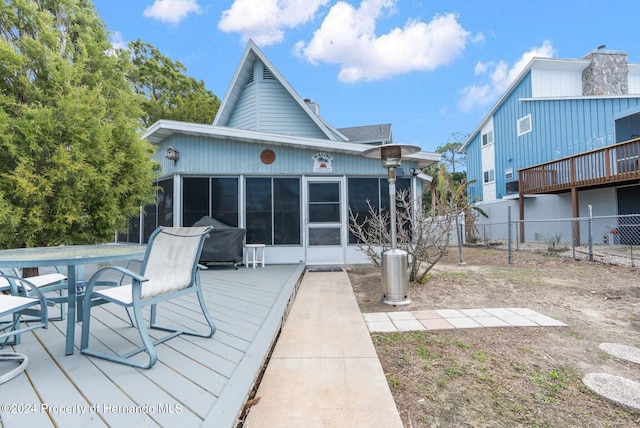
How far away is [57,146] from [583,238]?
48.3 ft

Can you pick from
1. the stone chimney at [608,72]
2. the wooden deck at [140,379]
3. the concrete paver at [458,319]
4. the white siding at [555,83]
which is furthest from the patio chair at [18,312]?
the stone chimney at [608,72]

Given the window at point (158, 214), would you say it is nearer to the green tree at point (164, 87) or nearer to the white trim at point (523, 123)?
the green tree at point (164, 87)

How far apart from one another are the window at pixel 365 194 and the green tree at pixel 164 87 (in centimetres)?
1290

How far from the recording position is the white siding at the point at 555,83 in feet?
44.1

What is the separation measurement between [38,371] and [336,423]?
6.17 ft

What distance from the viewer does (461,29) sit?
14539mm

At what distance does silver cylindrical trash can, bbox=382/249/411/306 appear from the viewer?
387 cm

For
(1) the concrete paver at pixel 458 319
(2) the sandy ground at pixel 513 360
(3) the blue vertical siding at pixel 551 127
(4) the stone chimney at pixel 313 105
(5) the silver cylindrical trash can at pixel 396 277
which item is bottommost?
(2) the sandy ground at pixel 513 360

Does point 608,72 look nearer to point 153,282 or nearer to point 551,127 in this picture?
point 551,127

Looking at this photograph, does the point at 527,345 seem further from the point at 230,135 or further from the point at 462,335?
the point at 230,135

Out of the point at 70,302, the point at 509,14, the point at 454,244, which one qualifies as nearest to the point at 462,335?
the point at 70,302

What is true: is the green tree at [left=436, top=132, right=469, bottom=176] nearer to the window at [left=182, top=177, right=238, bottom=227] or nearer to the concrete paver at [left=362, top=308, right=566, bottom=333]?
the window at [left=182, top=177, right=238, bottom=227]

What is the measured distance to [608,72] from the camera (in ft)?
43.4

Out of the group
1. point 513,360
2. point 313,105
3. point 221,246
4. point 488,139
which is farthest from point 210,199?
point 488,139
